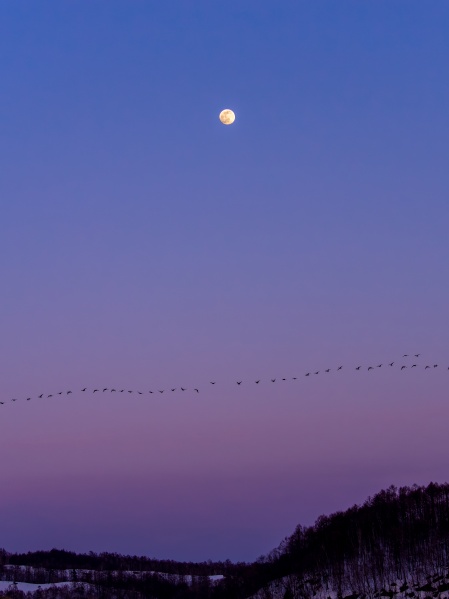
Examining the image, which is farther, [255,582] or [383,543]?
[255,582]

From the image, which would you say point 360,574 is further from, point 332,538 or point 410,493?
point 410,493

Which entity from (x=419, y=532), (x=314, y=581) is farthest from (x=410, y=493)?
(x=314, y=581)

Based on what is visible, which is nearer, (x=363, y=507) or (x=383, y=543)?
(x=383, y=543)

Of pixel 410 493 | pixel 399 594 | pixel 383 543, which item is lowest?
pixel 399 594

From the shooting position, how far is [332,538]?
179m

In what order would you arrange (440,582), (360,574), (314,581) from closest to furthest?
(440,582) < (360,574) < (314,581)

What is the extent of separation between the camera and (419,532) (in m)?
169

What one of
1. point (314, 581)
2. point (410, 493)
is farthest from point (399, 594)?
point (410, 493)

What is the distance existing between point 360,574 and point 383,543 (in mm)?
16815

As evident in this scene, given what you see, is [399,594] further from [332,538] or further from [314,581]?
[332,538]

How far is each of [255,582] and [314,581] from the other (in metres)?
39.2

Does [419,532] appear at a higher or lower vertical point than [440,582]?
higher

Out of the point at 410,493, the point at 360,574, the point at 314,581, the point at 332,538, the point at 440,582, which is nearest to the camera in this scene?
the point at 440,582

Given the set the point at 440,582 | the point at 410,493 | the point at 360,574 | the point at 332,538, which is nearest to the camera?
the point at 440,582
